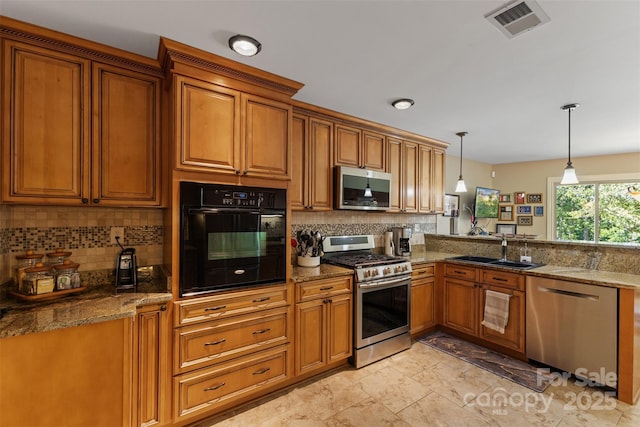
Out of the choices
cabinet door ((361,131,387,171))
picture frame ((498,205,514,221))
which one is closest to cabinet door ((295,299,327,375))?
cabinet door ((361,131,387,171))

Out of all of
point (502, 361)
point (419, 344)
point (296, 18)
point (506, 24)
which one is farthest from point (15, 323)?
point (502, 361)

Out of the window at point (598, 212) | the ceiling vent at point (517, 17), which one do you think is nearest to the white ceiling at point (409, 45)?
the ceiling vent at point (517, 17)

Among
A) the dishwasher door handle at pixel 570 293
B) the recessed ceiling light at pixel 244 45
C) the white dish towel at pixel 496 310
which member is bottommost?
the white dish towel at pixel 496 310

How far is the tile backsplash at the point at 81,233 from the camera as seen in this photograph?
6.12 feet

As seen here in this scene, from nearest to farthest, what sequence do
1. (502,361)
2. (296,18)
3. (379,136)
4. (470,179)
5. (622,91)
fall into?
(296,18) < (622,91) < (502,361) < (379,136) < (470,179)

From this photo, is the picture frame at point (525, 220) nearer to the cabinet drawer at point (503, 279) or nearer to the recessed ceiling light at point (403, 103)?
the cabinet drawer at point (503, 279)

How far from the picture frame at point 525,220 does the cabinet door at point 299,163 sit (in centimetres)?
519

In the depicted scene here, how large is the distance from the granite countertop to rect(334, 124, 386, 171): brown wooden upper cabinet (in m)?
2.14

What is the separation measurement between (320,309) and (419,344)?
148 cm

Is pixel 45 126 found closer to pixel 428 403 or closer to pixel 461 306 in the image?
pixel 428 403

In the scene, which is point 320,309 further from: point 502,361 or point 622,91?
point 622,91

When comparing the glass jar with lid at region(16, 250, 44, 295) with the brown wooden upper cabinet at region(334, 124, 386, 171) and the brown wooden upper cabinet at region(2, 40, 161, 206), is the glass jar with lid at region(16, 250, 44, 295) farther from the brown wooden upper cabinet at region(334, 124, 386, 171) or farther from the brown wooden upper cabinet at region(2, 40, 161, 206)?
the brown wooden upper cabinet at region(334, 124, 386, 171)

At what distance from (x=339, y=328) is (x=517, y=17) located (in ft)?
8.28

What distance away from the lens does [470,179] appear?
571 centimetres
